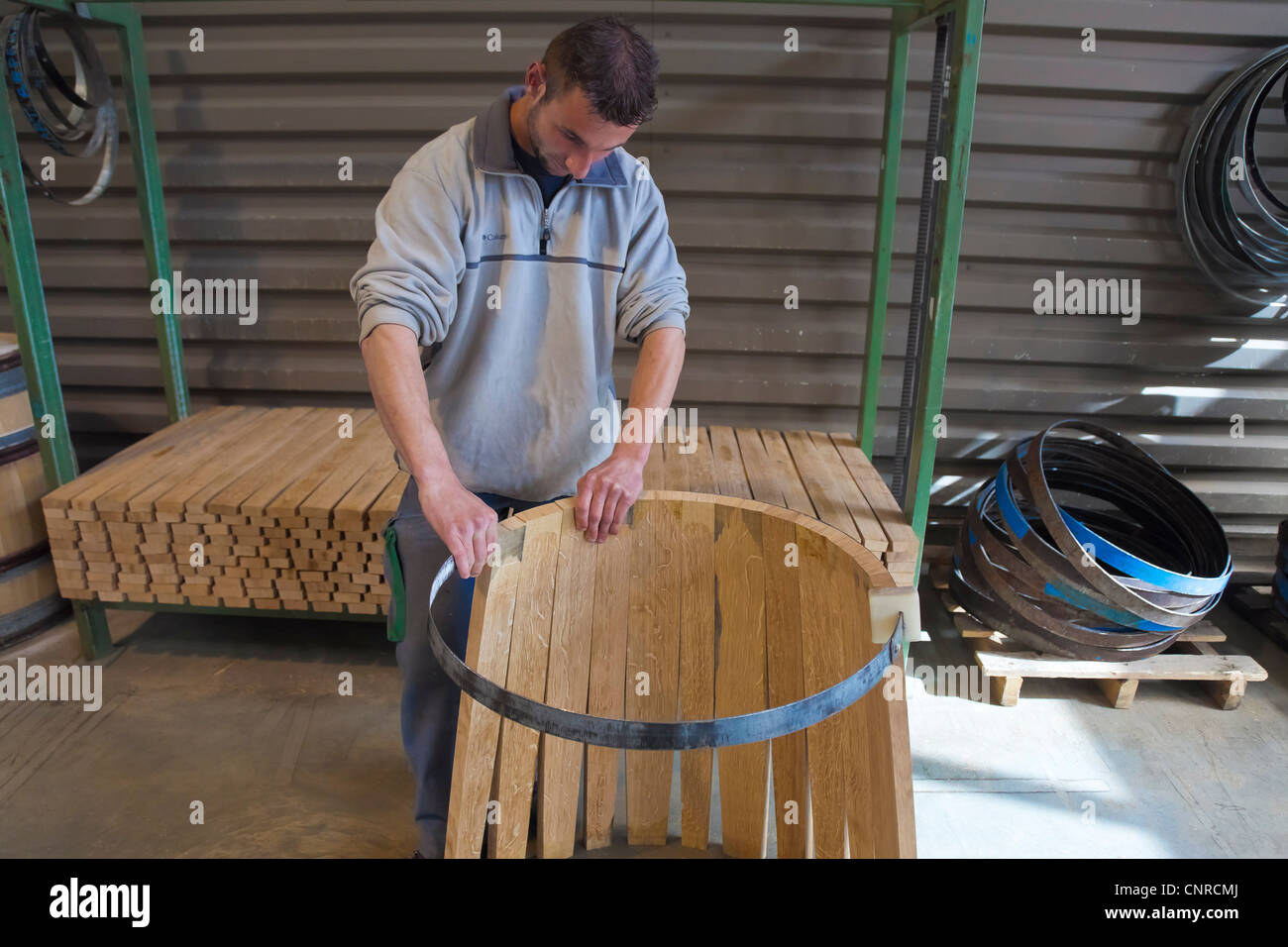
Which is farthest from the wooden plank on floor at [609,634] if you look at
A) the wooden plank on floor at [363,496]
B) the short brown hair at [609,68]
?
the wooden plank on floor at [363,496]

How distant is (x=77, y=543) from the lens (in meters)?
3.46

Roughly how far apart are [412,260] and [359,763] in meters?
1.95

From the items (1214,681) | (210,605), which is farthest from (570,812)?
(1214,681)

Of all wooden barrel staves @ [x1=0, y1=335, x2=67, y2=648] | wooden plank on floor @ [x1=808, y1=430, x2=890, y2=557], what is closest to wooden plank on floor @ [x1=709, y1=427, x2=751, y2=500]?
wooden plank on floor @ [x1=808, y1=430, x2=890, y2=557]

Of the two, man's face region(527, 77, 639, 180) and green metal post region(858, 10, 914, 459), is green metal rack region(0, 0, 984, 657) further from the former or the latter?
man's face region(527, 77, 639, 180)

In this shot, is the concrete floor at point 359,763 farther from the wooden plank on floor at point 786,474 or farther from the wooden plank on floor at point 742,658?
the wooden plank on floor at point 786,474

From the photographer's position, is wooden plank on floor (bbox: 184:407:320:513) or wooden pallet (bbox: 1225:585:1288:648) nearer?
wooden plank on floor (bbox: 184:407:320:513)

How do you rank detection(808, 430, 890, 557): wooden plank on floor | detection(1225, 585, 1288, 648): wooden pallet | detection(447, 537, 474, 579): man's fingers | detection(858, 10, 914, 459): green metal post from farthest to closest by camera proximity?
detection(1225, 585, 1288, 648): wooden pallet → detection(858, 10, 914, 459): green metal post → detection(808, 430, 890, 557): wooden plank on floor → detection(447, 537, 474, 579): man's fingers

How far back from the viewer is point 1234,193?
399 cm

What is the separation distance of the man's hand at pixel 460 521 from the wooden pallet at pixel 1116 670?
2.40 meters

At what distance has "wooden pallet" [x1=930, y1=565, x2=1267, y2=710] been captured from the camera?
3510mm

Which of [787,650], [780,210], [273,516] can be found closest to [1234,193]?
[780,210]

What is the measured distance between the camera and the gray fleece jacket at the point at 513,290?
6.75ft
